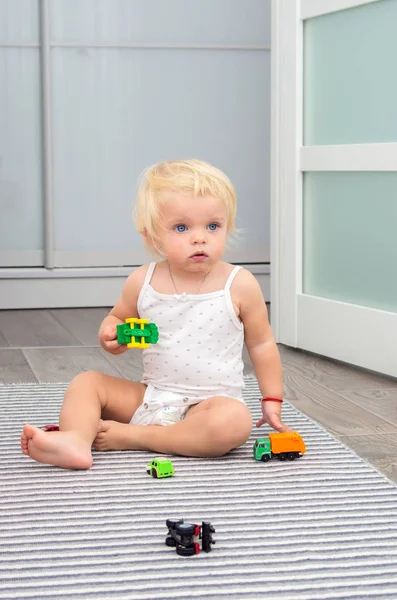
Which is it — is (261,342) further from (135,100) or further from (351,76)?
(135,100)

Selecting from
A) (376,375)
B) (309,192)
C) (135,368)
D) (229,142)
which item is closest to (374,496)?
(376,375)

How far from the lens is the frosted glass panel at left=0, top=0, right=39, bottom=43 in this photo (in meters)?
3.09

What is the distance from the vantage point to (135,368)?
2.17 m

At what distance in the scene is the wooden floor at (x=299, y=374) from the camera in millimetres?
1588

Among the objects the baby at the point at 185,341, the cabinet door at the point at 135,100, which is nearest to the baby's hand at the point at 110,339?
the baby at the point at 185,341

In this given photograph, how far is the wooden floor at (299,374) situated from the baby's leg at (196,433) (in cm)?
22

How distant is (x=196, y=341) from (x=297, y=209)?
99cm

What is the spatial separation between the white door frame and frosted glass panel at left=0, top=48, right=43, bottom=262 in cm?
102

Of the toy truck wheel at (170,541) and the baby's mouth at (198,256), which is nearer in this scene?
the toy truck wheel at (170,541)

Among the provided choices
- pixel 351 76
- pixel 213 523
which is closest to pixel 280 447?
pixel 213 523

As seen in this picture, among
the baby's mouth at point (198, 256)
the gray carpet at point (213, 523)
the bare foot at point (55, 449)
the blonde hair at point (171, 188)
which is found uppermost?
the blonde hair at point (171, 188)

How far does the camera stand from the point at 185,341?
147 centimetres

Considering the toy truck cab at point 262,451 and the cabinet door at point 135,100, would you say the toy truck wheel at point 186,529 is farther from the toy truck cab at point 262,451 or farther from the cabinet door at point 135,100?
the cabinet door at point 135,100

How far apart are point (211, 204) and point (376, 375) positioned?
0.81 m
